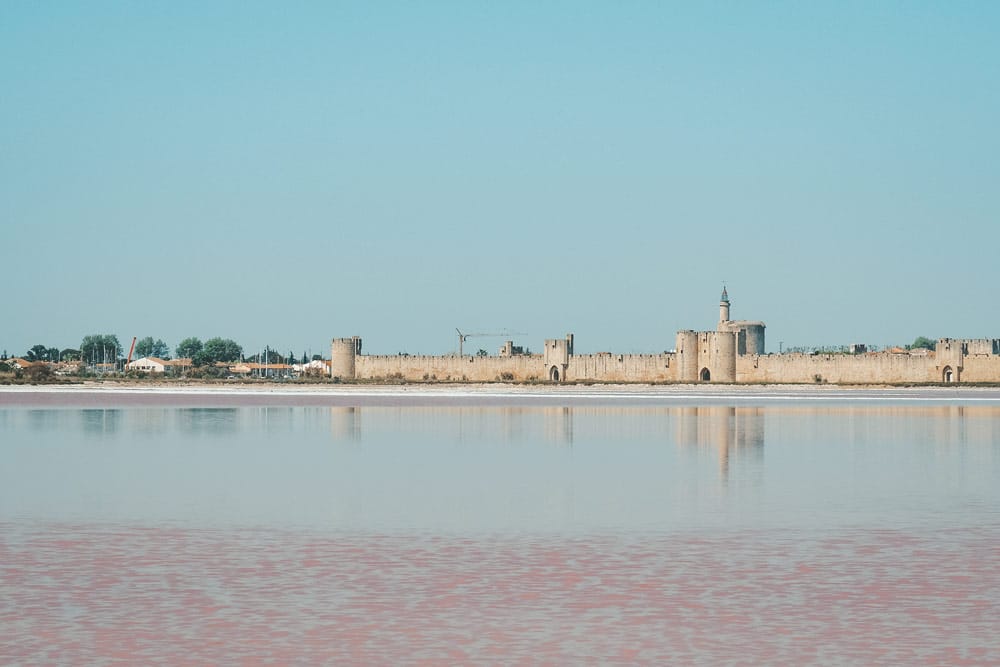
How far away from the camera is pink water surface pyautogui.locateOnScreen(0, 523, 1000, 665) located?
6355 mm

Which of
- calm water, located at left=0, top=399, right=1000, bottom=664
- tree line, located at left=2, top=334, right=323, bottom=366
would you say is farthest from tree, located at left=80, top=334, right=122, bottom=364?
calm water, located at left=0, top=399, right=1000, bottom=664

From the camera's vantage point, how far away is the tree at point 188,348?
125m

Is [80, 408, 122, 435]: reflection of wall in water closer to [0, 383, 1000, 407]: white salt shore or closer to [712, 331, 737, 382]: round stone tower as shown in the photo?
[0, 383, 1000, 407]: white salt shore

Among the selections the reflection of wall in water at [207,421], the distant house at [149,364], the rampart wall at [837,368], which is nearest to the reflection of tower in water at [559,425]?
the reflection of wall in water at [207,421]

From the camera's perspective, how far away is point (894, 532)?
10414 mm

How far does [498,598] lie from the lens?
7586 millimetres

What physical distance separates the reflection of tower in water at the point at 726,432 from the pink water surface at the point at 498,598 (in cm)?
580

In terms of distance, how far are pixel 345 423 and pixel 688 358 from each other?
34432 mm

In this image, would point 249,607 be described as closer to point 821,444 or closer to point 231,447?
point 231,447

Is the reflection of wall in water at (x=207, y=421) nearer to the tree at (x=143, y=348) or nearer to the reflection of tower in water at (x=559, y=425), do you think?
the reflection of tower in water at (x=559, y=425)

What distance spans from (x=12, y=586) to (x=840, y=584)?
15.6ft

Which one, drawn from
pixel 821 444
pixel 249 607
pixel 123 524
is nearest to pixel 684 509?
pixel 123 524

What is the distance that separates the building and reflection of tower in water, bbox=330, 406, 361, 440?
2665cm

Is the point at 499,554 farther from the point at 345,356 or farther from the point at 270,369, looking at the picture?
the point at 270,369
